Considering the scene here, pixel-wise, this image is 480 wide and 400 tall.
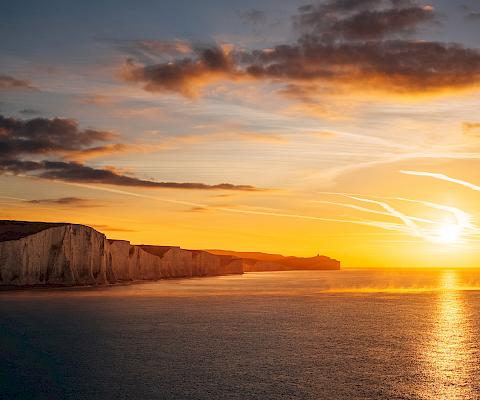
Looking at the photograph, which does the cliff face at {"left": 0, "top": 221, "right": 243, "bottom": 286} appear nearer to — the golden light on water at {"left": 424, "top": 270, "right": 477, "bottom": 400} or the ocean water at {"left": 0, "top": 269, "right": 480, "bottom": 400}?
A: the ocean water at {"left": 0, "top": 269, "right": 480, "bottom": 400}

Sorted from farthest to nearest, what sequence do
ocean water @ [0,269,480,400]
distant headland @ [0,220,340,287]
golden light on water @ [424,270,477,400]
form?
distant headland @ [0,220,340,287] → ocean water @ [0,269,480,400] → golden light on water @ [424,270,477,400]

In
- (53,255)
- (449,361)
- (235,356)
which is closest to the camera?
(449,361)

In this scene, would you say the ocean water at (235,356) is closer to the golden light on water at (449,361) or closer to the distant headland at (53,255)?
the golden light on water at (449,361)

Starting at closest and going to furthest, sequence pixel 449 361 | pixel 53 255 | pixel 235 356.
A: 1. pixel 449 361
2. pixel 235 356
3. pixel 53 255

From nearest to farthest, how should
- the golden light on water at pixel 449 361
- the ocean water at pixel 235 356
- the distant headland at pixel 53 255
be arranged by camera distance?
the golden light on water at pixel 449 361, the ocean water at pixel 235 356, the distant headland at pixel 53 255

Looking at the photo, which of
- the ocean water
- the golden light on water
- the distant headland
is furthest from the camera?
the distant headland

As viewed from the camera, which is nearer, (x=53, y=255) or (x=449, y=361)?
(x=449, y=361)

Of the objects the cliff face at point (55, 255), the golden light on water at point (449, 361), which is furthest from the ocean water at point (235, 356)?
the cliff face at point (55, 255)

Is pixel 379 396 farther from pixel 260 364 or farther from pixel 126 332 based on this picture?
pixel 126 332

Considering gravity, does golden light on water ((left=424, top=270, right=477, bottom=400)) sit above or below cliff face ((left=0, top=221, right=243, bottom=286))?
below

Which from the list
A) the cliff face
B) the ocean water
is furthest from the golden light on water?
the cliff face

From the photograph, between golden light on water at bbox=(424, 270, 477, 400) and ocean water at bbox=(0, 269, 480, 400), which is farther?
ocean water at bbox=(0, 269, 480, 400)

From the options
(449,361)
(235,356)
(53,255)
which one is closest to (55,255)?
(53,255)

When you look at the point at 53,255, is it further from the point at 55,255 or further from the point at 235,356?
the point at 235,356
